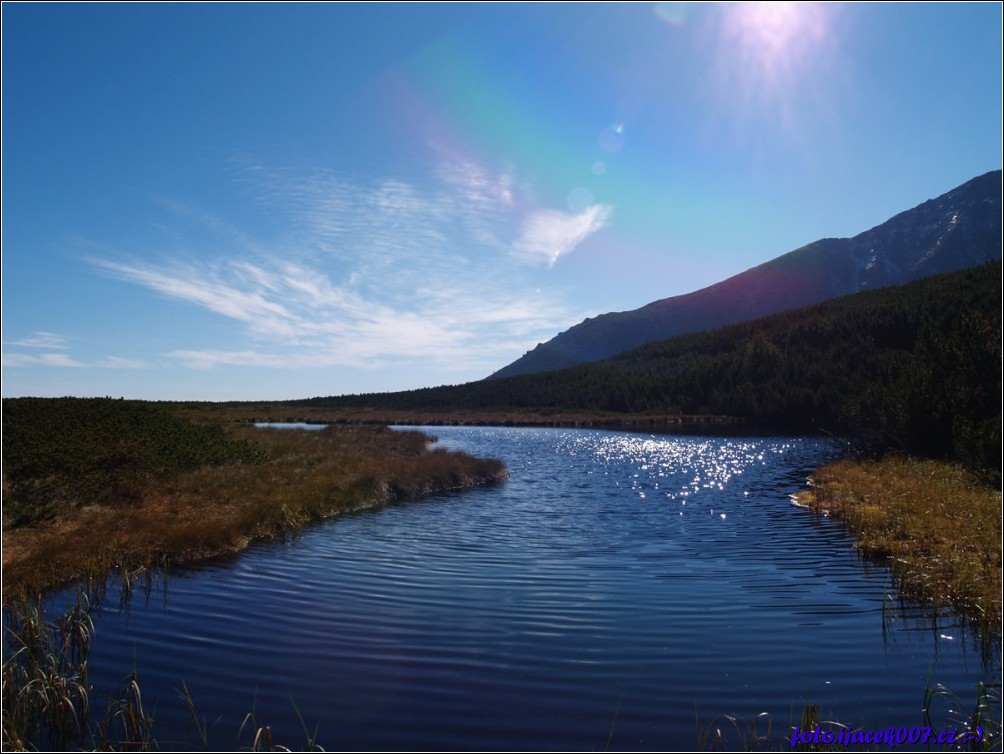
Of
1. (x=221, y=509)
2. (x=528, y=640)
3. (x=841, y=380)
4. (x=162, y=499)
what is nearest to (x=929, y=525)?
(x=528, y=640)

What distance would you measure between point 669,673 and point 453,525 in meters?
15.4

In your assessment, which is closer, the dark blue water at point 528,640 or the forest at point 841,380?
the dark blue water at point 528,640

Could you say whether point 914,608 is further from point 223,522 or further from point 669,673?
point 223,522

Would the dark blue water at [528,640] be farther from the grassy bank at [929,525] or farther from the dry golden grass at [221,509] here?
the dry golden grass at [221,509]

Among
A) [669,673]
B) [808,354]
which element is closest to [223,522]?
[669,673]

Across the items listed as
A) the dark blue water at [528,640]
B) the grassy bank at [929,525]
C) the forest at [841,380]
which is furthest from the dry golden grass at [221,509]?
the forest at [841,380]

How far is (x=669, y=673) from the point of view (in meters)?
11.8

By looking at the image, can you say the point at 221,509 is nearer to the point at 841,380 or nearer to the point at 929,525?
the point at 929,525

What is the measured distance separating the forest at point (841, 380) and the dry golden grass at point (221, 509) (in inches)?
961

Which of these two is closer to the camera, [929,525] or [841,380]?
[929,525]

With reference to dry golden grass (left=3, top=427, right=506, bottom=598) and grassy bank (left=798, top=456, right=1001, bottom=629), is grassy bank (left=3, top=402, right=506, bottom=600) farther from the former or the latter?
grassy bank (left=798, top=456, right=1001, bottom=629)

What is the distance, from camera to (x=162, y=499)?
2519 cm

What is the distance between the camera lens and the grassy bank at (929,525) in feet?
49.3

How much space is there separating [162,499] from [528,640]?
17803 mm
